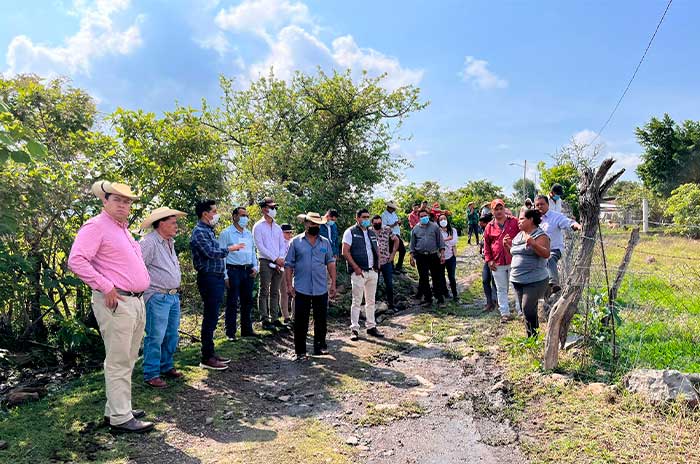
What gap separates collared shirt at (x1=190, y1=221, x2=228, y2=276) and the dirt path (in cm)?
119

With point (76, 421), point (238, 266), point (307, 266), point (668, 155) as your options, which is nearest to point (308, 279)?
point (307, 266)

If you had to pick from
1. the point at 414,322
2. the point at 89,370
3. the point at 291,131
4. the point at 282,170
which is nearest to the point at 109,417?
the point at 89,370

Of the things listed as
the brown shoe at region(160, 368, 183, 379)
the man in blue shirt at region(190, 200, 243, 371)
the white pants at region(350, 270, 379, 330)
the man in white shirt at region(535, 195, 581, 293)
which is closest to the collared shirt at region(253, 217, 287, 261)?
the white pants at region(350, 270, 379, 330)

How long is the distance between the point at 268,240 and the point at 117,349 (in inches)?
145

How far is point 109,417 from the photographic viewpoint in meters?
3.64

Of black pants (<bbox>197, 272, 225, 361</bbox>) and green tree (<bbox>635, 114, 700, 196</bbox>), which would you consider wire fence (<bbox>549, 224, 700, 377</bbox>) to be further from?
green tree (<bbox>635, 114, 700, 196</bbox>)

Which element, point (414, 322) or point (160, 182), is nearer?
point (160, 182)

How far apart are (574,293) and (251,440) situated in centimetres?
338

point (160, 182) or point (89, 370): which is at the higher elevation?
point (160, 182)

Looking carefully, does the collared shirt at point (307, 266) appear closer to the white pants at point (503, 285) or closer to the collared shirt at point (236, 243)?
the collared shirt at point (236, 243)

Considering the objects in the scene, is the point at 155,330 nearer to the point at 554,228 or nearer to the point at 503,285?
the point at 503,285

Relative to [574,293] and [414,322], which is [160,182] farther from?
[574,293]

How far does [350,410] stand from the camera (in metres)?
4.18

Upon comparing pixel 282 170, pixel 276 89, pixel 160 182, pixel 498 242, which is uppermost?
pixel 276 89
